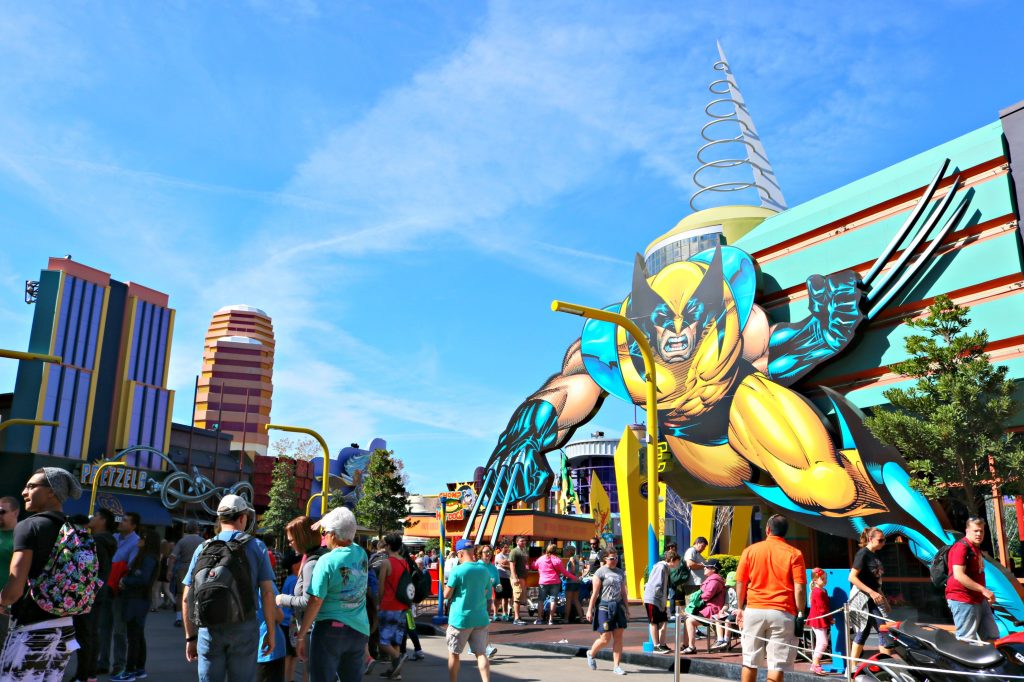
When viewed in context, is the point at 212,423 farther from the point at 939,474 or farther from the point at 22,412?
the point at 939,474

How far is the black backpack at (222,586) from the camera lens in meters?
5.52

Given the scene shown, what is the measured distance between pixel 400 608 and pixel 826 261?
17.3 m

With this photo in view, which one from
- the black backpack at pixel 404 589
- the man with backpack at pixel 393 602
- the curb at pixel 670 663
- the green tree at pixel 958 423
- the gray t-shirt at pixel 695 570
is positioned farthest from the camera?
the green tree at pixel 958 423

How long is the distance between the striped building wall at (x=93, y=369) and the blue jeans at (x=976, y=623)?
156 feet

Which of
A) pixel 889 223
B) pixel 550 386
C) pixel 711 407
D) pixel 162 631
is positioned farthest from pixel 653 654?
pixel 550 386

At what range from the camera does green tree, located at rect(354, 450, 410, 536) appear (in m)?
49.5

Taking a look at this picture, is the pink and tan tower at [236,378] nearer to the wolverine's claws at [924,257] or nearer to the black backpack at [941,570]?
the wolverine's claws at [924,257]

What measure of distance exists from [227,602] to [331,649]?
1017 millimetres

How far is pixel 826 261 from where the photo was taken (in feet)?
77.4

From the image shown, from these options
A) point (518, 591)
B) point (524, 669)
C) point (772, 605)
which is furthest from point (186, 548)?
point (772, 605)

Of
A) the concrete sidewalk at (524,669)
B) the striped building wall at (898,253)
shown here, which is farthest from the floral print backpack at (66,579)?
the striped building wall at (898,253)

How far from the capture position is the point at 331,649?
621cm

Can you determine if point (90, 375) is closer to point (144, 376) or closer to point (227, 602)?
point (144, 376)

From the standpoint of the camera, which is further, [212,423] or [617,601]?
[212,423]
